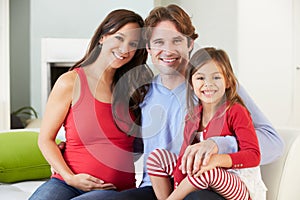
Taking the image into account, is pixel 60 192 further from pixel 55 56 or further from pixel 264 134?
pixel 55 56

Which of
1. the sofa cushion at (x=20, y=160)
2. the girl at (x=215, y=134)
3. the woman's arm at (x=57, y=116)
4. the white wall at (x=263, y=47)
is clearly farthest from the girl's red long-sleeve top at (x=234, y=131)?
the white wall at (x=263, y=47)

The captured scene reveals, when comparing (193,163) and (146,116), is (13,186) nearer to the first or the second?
(146,116)

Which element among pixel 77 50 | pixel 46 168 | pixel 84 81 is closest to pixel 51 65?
pixel 77 50

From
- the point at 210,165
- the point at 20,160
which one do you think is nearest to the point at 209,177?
the point at 210,165

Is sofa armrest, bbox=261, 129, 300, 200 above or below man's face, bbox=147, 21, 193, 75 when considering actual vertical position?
below

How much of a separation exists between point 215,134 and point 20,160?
946 mm

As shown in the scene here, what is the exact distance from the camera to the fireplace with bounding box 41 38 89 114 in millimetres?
4590

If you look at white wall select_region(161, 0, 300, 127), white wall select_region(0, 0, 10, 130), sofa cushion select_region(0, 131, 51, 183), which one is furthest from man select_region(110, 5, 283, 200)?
white wall select_region(0, 0, 10, 130)

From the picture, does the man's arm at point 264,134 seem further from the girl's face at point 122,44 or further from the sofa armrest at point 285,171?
the girl's face at point 122,44

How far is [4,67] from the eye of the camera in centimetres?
430

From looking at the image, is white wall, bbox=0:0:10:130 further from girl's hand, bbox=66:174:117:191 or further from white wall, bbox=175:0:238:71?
girl's hand, bbox=66:174:117:191

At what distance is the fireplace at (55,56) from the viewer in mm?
4590

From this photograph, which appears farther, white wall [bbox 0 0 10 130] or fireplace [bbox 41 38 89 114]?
fireplace [bbox 41 38 89 114]

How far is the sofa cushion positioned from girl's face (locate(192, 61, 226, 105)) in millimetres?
899
